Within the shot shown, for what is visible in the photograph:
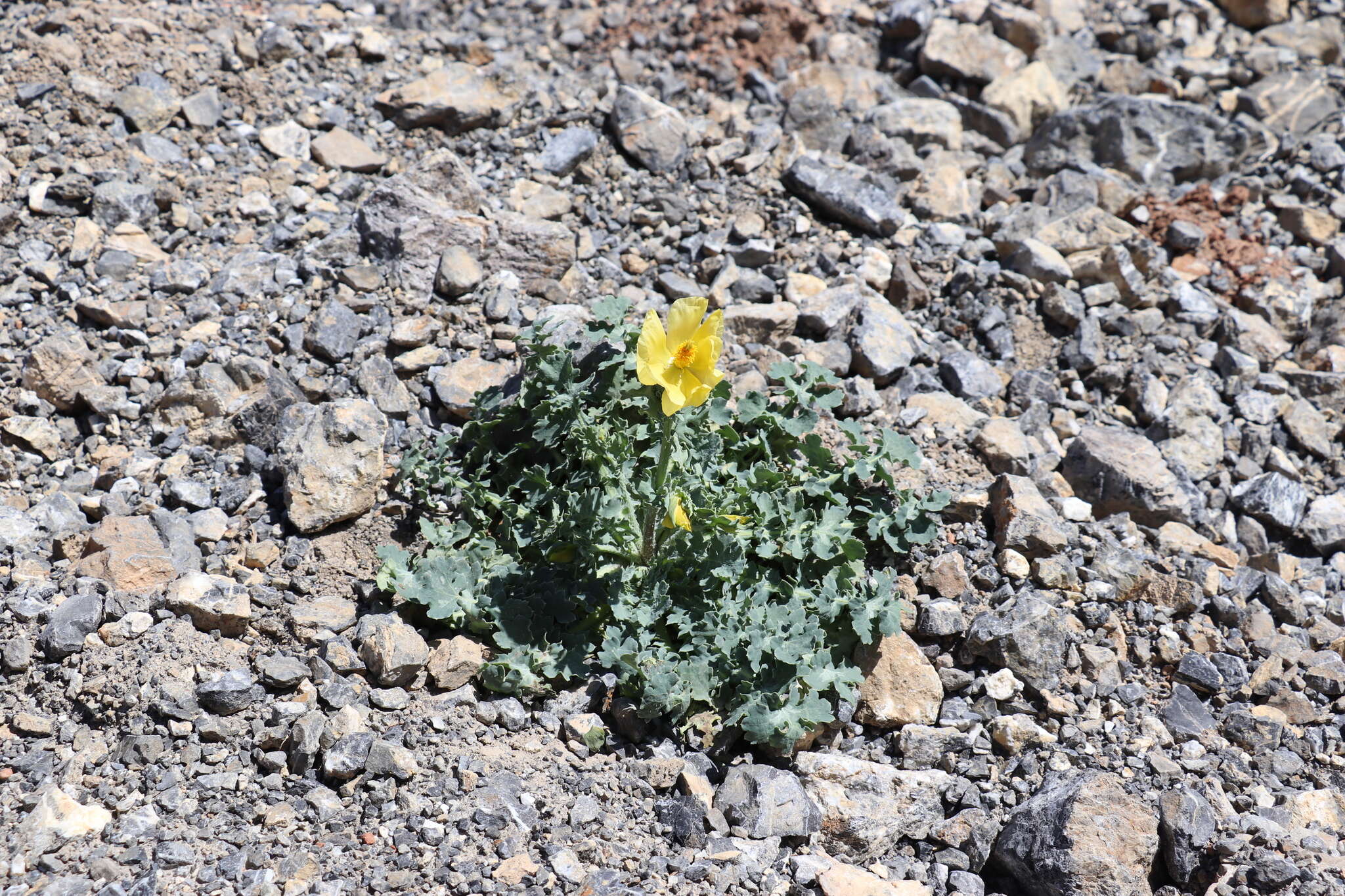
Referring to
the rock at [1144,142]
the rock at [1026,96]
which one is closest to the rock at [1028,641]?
the rock at [1144,142]

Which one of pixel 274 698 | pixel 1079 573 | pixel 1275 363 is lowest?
pixel 274 698

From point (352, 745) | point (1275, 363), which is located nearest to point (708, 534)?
point (352, 745)

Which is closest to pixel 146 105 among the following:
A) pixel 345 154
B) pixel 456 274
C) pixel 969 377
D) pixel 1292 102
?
pixel 345 154

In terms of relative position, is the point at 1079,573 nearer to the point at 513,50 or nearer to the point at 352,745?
the point at 352,745

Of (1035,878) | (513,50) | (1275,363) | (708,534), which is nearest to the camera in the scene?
(1035,878)

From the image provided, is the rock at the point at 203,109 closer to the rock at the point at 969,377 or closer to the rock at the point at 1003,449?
the rock at the point at 969,377
